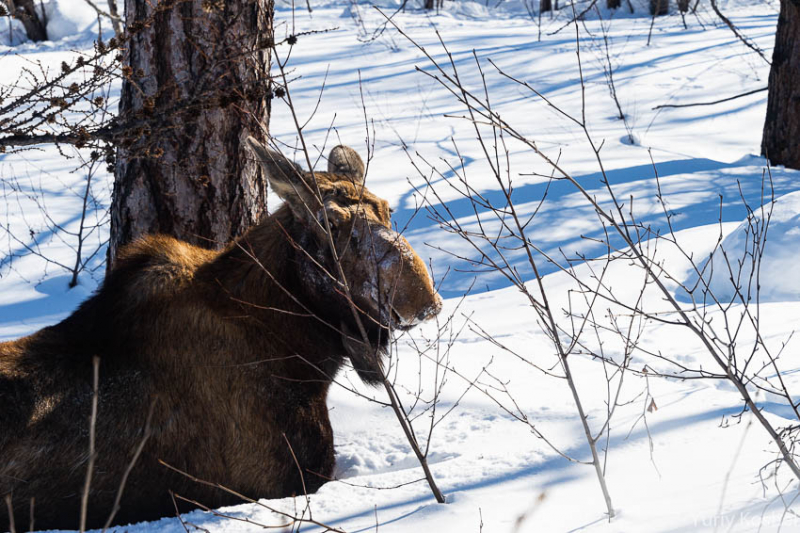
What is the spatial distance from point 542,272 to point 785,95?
4.74 metres

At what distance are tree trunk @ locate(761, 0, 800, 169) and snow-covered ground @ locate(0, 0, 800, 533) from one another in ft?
1.35

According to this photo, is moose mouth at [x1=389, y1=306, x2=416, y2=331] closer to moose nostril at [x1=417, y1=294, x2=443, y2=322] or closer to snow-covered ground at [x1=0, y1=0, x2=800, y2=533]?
moose nostril at [x1=417, y1=294, x2=443, y2=322]

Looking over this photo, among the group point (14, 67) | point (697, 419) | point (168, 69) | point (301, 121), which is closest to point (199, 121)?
point (168, 69)

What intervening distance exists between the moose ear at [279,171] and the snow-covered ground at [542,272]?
41 centimetres

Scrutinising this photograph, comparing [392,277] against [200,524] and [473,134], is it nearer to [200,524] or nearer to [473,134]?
[200,524]

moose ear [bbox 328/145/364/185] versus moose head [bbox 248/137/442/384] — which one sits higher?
moose ear [bbox 328/145/364/185]

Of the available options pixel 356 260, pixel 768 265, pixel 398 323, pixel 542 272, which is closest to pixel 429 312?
pixel 398 323

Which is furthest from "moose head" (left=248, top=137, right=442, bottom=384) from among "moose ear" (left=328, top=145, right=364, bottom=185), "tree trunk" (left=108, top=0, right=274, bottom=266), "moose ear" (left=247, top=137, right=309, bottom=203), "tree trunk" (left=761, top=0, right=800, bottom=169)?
"tree trunk" (left=761, top=0, right=800, bottom=169)

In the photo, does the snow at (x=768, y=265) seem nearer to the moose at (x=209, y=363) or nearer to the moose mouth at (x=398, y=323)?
the moose mouth at (x=398, y=323)

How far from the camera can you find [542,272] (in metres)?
7.35

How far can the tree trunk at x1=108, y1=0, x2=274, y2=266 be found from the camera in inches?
176

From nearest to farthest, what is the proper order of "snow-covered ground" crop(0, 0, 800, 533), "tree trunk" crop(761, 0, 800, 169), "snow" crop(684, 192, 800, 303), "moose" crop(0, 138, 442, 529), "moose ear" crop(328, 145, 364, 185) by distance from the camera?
"snow-covered ground" crop(0, 0, 800, 533), "moose" crop(0, 138, 442, 529), "moose ear" crop(328, 145, 364, 185), "snow" crop(684, 192, 800, 303), "tree trunk" crop(761, 0, 800, 169)

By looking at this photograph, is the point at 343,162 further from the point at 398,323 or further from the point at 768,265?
the point at 768,265

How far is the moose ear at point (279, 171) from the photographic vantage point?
339cm
